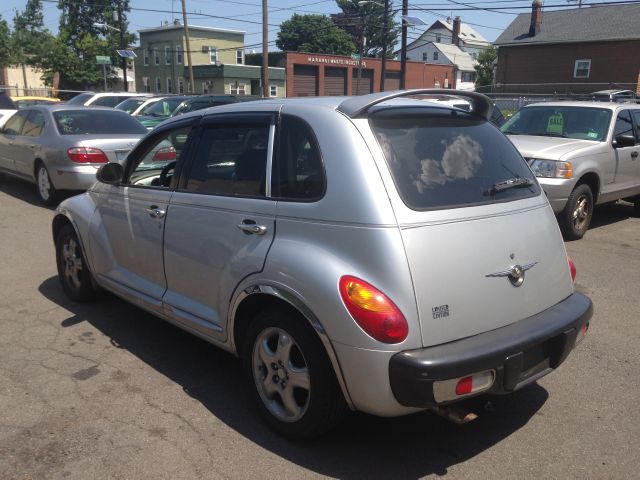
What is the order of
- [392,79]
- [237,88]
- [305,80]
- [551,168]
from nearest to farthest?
1. [551,168]
2. [237,88]
3. [305,80]
4. [392,79]

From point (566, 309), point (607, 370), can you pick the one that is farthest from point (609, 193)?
point (566, 309)

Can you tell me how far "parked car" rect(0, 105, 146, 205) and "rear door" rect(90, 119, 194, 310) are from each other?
454 centimetres

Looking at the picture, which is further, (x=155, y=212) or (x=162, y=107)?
(x=162, y=107)

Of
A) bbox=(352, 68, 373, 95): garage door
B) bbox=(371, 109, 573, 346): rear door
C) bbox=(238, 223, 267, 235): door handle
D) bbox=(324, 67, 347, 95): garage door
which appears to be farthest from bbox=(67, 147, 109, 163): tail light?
bbox=(352, 68, 373, 95): garage door

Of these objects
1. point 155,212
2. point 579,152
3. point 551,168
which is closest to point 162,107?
point 551,168

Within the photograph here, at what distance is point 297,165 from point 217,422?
1.52 meters

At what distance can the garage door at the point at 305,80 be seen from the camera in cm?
5819

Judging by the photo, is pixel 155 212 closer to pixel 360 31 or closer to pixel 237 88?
pixel 237 88

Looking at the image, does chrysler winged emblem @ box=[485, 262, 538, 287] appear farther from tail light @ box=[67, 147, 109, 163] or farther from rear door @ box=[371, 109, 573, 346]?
tail light @ box=[67, 147, 109, 163]

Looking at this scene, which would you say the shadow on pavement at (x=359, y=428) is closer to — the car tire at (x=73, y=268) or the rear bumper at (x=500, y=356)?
the rear bumper at (x=500, y=356)

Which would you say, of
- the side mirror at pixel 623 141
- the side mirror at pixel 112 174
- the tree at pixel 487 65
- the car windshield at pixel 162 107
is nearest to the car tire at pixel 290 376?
the side mirror at pixel 112 174

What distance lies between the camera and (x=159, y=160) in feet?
14.8

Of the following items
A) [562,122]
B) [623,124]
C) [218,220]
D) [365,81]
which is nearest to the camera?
[218,220]

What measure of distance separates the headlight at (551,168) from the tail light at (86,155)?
6.14 metres
